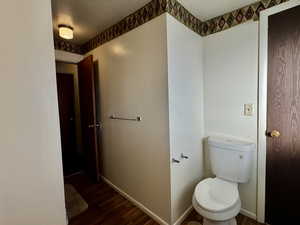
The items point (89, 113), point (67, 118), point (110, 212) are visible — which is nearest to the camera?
point (110, 212)

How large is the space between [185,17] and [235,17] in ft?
1.74

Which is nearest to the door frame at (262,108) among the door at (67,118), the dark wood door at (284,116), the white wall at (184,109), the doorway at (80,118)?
the dark wood door at (284,116)

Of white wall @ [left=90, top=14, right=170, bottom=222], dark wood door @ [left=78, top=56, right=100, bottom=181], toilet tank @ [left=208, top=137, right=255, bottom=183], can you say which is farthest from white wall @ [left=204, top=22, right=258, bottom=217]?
dark wood door @ [left=78, top=56, right=100, bottom=181]

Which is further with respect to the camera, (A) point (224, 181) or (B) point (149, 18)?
(A) point (224, 181)

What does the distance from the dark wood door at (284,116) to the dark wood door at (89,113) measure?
212cm

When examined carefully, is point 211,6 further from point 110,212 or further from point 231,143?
point 110,212

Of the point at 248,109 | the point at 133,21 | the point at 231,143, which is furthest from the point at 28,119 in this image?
the point at 248,109

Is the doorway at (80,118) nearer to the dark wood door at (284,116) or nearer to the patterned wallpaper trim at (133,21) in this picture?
the patterned wallpaper trim at (133,21)

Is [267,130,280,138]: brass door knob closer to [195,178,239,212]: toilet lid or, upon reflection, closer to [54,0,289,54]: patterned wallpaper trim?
[195,178,239,212]: toilet lid

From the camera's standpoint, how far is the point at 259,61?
1.53 meters

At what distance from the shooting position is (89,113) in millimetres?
2439

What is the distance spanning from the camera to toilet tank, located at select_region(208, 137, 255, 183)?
5.15 feet

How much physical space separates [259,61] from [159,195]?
5.45ft

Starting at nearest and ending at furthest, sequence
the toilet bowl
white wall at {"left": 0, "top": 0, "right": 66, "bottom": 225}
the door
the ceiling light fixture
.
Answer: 1. white wall at {"left": 0, "top": 0, "right": 66, "bottom": 225}
2. the toilet bowl
3. the ceiling light fixture
4. the door
